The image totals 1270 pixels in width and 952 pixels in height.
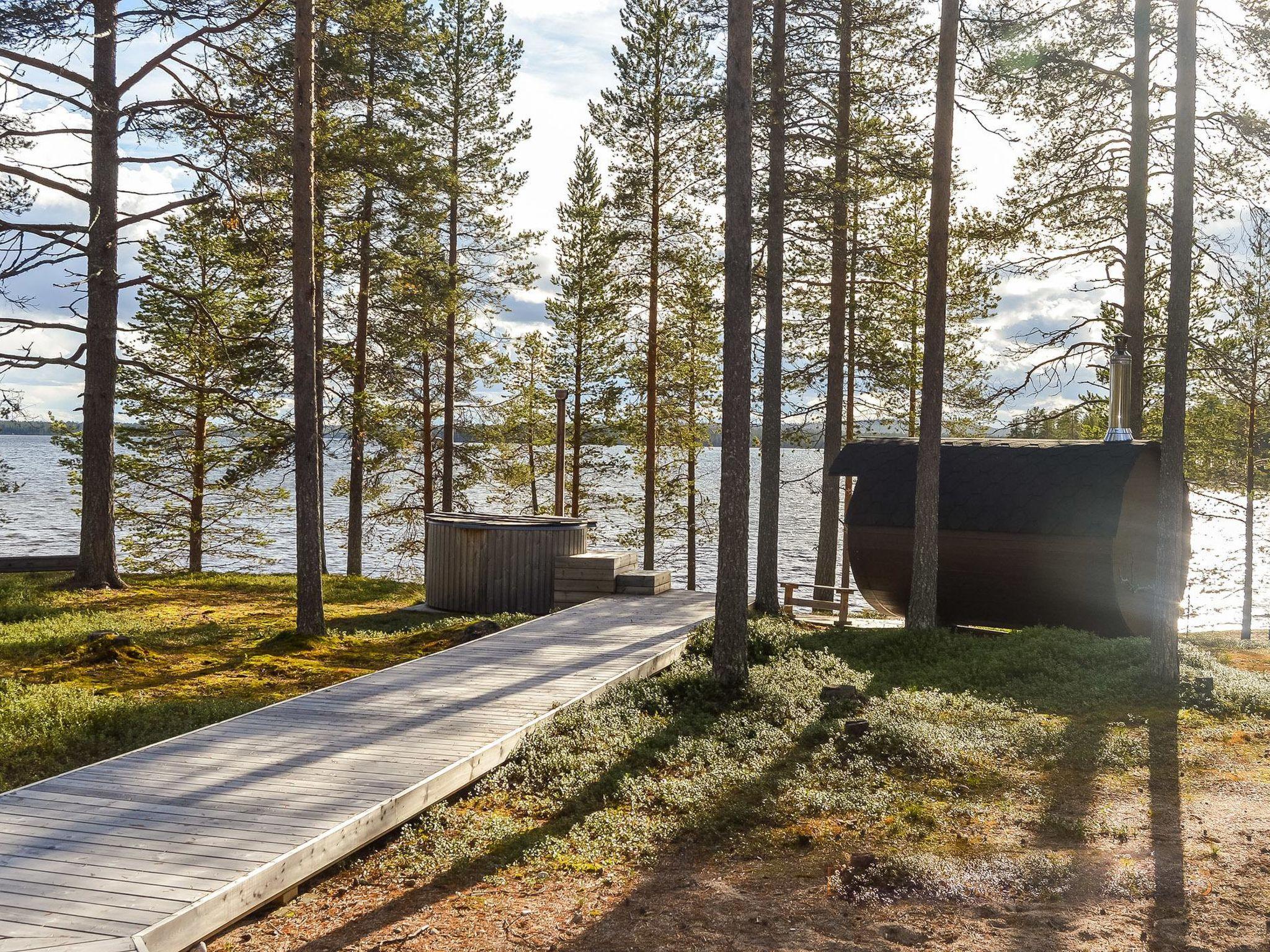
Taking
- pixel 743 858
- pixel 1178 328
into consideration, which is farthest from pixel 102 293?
pixel 1178 328

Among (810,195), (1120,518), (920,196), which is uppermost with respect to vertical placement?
(920,196)

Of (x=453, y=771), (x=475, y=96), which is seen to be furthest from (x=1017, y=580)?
(x=475, y=96)

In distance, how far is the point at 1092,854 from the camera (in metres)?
5.74

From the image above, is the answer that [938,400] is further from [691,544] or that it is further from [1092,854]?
[691,544]

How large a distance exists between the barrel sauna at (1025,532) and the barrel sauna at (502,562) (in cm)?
466

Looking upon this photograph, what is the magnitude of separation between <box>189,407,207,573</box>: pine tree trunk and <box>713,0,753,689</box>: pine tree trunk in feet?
59.3

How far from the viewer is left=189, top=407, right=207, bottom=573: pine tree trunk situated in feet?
75.8

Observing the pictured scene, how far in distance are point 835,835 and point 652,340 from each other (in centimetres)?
1866

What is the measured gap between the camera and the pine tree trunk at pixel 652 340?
23.0 m

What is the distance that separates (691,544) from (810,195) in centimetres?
1369

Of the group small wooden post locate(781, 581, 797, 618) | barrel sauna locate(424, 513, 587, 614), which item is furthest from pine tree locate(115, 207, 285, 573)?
small wooden post locate(781, 581, 797, 618)

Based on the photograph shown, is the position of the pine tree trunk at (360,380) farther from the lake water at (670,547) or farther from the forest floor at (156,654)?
the forest floor at (156,654)

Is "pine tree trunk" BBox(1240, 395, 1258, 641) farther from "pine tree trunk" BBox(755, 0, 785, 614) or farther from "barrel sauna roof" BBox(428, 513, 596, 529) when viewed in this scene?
"barrel sauna roof" BBox(428, 513, 596, 529)

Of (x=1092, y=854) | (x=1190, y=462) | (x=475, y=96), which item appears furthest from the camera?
(x=1190, y=462)
